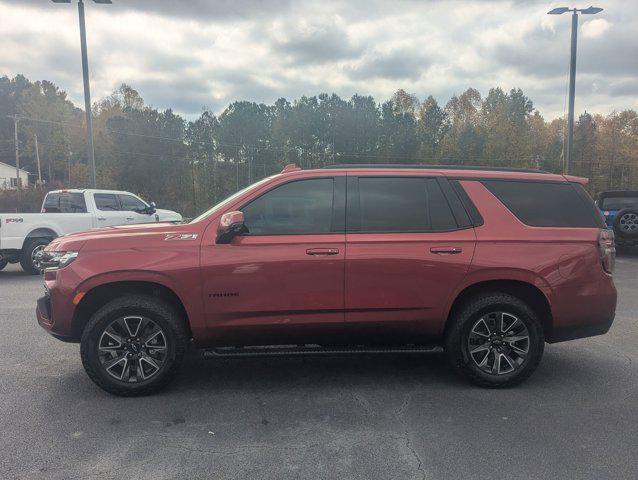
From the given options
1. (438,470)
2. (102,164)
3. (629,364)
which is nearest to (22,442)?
(438,470)

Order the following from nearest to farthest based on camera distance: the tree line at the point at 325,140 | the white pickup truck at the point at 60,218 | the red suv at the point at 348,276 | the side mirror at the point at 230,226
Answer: the side mirror at the point at 230,226, the red suv at the point at 348,276, the white pickup truck at the point at 60,218, the tree line at the point at 325,140

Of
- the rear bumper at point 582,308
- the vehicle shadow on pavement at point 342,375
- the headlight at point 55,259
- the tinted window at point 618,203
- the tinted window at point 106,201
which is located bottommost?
the vehicle shadow on pavement at point 342,375

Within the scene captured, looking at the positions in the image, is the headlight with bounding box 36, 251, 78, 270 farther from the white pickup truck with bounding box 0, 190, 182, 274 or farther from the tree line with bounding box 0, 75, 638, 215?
the tree line with bounding box 0, 75, 638, 215

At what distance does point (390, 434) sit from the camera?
11.5 ft

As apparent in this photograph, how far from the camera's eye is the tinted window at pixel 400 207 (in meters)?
4.28

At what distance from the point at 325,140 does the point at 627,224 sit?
54.0 meters

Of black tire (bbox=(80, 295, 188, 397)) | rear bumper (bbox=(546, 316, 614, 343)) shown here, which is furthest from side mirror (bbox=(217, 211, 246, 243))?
rear bumper (bbox=(546, 316, 614, 343))

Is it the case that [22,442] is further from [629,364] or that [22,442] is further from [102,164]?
[102,164]

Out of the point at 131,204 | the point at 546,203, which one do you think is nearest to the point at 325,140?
the point at 131,204

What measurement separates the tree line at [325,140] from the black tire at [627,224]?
4691 cm

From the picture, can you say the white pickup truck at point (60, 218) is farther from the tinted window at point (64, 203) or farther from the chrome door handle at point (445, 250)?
the chrome door handle at point (445, 250)

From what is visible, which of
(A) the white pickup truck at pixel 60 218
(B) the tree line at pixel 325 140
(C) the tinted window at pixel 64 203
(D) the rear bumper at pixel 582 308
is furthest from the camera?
(B) the tree line at pixel 325 140

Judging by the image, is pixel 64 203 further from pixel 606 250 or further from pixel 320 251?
pixel 606 250

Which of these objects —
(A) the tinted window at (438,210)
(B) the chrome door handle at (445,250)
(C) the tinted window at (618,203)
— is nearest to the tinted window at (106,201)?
(A) the tinted window at (438,210)
